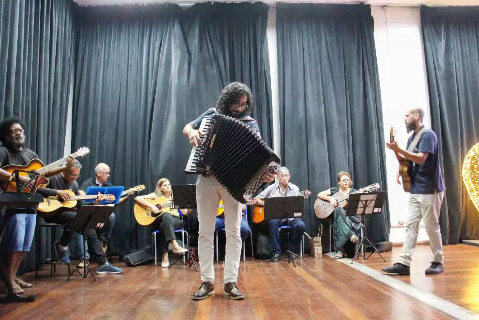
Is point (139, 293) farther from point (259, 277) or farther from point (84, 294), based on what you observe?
point (259, 277)

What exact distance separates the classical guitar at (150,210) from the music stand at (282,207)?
142 cm

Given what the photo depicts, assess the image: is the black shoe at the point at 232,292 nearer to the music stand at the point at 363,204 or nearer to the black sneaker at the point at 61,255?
the music stand at the point at 363,204

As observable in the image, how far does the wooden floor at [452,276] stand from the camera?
304cm

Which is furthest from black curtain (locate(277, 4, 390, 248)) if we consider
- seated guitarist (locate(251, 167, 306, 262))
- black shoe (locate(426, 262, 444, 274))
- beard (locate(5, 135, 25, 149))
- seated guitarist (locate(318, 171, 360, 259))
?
beard (locate(5, 135, 25, 149))

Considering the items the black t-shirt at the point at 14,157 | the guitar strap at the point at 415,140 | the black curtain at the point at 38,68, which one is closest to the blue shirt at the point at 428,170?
the guitar strap at the point at 415,140

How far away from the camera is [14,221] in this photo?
3.54m

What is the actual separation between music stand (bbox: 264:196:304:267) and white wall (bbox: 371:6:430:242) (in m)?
2.64

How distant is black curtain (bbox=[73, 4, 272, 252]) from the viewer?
255 inches

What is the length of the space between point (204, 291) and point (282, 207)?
2331 mm

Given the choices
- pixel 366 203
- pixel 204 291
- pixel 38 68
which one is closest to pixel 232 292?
pixel 204 291

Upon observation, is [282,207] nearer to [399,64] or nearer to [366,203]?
[366,203]

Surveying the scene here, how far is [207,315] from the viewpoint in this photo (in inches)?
104

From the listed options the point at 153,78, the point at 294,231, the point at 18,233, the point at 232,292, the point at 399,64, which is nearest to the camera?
the point at 232,292

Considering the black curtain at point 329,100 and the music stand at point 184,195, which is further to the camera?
the black curtain at point 329,100
